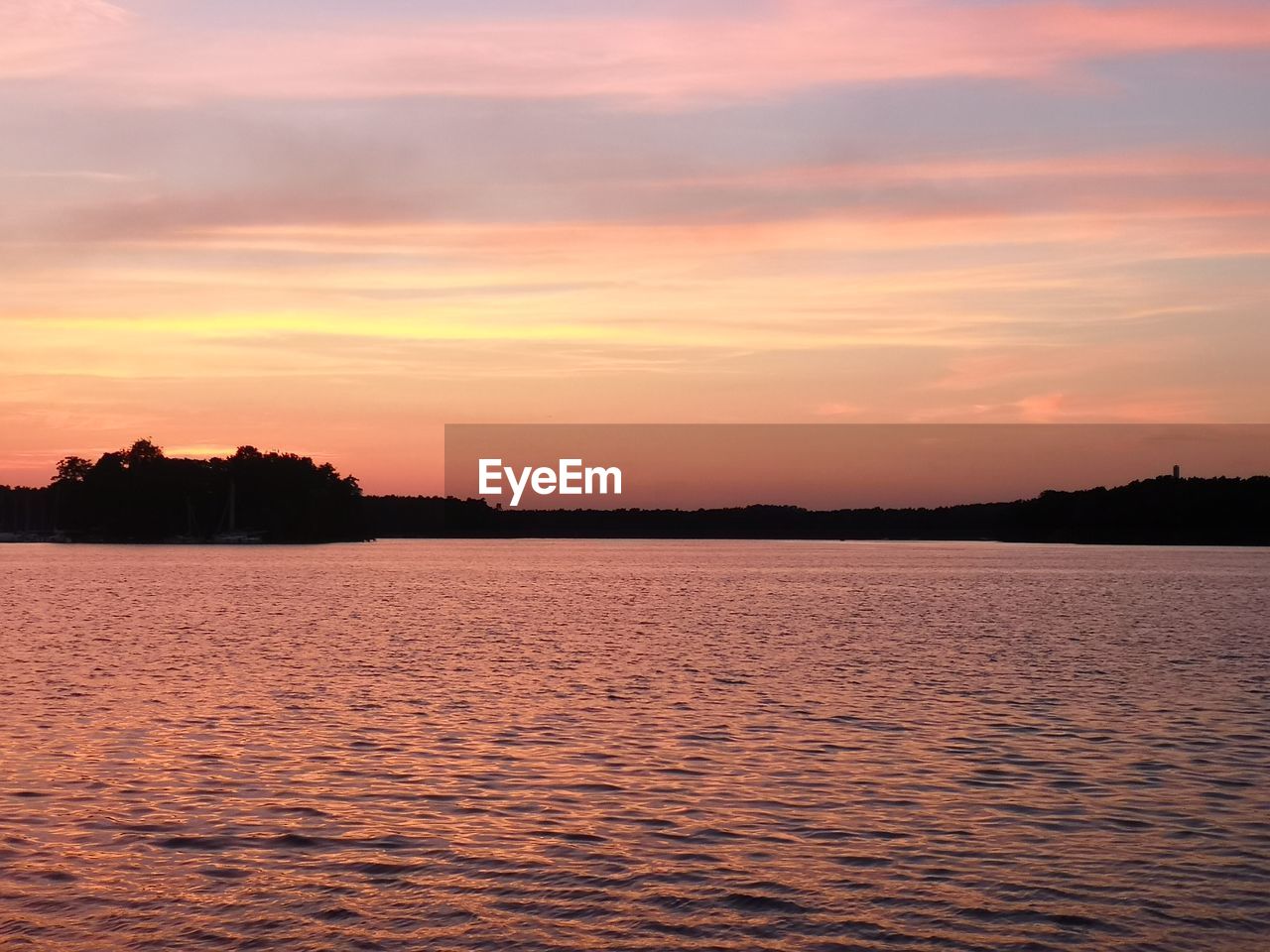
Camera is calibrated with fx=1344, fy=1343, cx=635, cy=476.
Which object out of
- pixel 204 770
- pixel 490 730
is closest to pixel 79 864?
pixel 204 770

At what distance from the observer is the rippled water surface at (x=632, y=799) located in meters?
18.1

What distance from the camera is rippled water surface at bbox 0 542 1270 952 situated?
18125 millimetres

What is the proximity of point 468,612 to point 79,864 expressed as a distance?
7672 cm

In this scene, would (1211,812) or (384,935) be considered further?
(1211,812)

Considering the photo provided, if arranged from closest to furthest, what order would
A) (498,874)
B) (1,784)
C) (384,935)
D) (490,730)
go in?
(384,935) < (498,874) < (1,784) < (490,730)

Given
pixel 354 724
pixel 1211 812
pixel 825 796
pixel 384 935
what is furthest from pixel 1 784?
pixel 1211 812

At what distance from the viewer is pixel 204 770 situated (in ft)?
93.5

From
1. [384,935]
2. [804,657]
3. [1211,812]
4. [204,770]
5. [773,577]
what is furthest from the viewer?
[773,577]

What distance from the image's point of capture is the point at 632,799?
2578cm

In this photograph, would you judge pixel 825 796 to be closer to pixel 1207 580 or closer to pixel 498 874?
pixel 498 874

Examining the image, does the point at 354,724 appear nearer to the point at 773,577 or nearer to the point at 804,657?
the point at 804,657

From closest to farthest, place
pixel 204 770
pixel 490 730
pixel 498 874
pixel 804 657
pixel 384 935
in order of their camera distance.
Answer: pixel 384 935 < pixel 498 874 < pixel 204 770 < pixel 490 730 < pixel 804 657

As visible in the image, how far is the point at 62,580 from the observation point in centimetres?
15750

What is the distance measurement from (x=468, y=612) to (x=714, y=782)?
70904 mm
